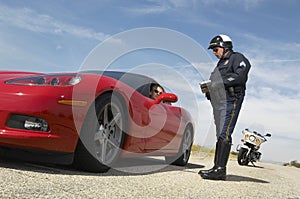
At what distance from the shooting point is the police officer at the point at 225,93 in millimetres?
4574

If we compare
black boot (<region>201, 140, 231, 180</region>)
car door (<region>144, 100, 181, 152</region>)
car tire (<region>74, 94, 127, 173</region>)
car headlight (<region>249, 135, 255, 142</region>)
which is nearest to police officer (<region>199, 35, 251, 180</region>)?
black boot (<region>201, 140, 231, 180</region>)

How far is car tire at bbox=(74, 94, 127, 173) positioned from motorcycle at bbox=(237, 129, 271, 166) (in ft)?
22.3

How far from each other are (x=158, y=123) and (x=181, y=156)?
1.57 metres

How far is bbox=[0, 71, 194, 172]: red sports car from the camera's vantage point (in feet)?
10.7

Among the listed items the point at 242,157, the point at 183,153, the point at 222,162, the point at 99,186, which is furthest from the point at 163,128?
the point at 242,157

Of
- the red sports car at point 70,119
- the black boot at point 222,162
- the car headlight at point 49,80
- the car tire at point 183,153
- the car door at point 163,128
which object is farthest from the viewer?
the car tire at point 183,153

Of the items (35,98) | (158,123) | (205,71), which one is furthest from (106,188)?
(205,71)

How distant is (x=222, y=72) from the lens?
4711 mm

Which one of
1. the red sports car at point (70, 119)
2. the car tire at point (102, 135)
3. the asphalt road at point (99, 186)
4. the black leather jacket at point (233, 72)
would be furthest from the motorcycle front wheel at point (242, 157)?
the car tire at point (102, 135)

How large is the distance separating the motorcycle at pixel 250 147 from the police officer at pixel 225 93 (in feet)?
18.8

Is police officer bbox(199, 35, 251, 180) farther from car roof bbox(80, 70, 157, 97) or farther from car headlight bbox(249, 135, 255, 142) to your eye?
car headlight bbox(249, 135, 255, 142)

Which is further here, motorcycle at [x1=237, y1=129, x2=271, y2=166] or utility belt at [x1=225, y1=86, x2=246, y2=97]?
Answer: motorcycle at [x1=237, y1=129, x2=271, y2=166]

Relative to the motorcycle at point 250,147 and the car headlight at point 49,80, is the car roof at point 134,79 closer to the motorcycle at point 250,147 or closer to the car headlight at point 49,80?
the car headlight at point 49,80

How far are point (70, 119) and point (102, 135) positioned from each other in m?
0.49
